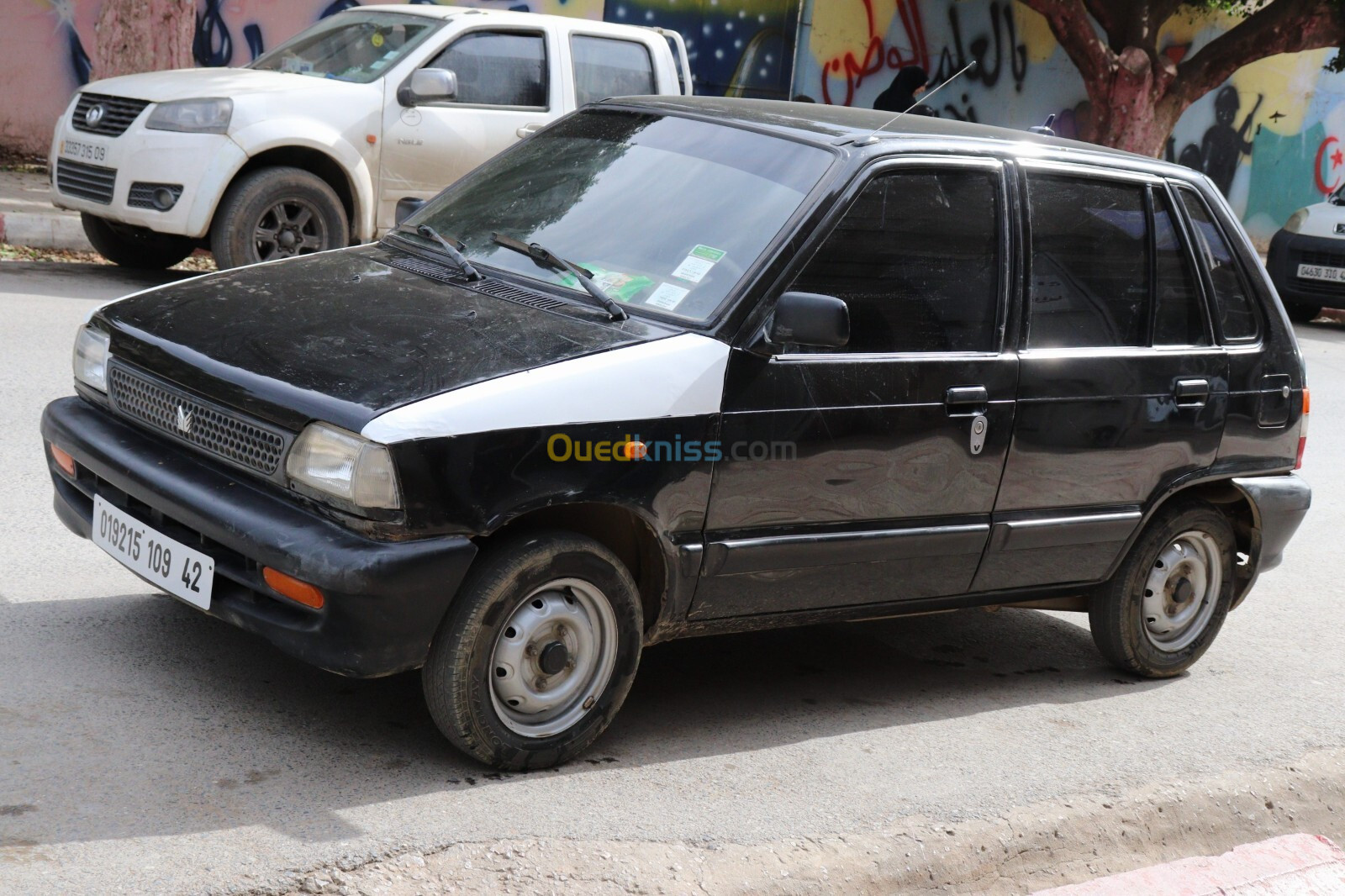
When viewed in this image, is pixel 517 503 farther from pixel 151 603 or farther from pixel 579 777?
pixel 151 603

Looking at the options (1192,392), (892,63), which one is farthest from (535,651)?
(892,63)

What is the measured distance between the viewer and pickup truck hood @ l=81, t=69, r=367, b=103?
9.65m

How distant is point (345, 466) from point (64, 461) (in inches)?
50.4

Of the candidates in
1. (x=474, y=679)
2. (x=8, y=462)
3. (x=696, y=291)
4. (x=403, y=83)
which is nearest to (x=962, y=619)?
(x=696, y=291)

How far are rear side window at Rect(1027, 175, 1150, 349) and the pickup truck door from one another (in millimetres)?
6138

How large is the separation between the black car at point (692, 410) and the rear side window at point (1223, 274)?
0.02m

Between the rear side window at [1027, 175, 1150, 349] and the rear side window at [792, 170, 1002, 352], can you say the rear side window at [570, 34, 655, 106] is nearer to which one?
the rear side window at [1027, 175, 1150, 349]

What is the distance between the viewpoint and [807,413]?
4.15 meters

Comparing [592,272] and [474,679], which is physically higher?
[592,272]

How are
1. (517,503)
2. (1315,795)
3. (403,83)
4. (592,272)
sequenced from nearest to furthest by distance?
(517,503), (592,272), (1315,795), (403,83)

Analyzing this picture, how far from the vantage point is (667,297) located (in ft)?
13.6

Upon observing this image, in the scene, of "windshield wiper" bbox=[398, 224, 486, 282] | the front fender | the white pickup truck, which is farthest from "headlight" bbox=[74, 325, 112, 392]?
the front fender

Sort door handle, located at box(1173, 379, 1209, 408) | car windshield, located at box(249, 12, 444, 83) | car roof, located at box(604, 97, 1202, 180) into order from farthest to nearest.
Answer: car windshield, located at box(249, 12, 444, 83) → door handle, located at box(1173, 379, 1209, 408) → car roof, located at box(604, 97, 1202, 180)

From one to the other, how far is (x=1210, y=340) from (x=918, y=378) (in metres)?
1.36
